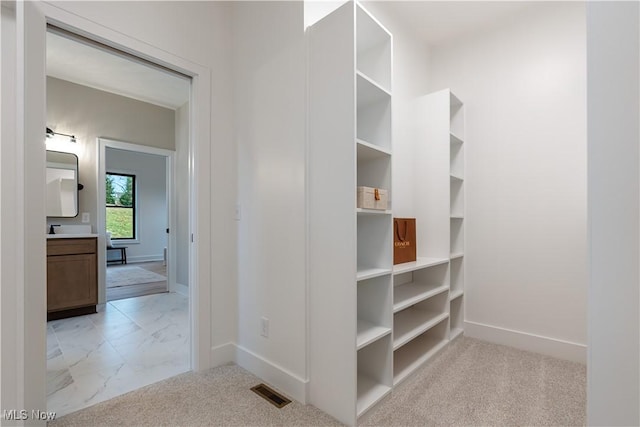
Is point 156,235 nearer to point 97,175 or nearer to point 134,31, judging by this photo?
point 97,175

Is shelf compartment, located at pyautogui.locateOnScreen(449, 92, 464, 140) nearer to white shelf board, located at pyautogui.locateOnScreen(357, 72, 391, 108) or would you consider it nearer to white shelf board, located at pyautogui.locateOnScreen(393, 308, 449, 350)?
white shelf board, located at pyautogui.locateOnScreen(357, 72, 391, 108)

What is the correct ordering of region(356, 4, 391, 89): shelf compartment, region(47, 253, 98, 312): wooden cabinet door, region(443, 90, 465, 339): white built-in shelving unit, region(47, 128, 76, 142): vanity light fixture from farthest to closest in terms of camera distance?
region(47, 128, 76, 142): vanity light fixture < region(47, 253, 98, 312): wooden cabinet door < region(443, 90, 465, 339): white built-in shelving unit < region(356, 4, 391, 89): shelf compartment

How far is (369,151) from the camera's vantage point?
1689 millimetres

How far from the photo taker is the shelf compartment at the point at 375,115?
1.75m

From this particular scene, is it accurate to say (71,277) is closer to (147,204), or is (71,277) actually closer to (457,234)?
(457,234)

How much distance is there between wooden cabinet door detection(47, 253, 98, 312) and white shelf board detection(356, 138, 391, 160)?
11.3ft

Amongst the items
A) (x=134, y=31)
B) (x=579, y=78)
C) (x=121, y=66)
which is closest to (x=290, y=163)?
(x=134, y=31)

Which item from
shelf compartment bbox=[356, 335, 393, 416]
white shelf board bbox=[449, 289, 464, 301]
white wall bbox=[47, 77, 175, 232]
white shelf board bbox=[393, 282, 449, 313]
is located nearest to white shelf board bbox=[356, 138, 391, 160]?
white shelf board bbox=[393, 282, 449, 313]

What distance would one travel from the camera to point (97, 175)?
12.6ft

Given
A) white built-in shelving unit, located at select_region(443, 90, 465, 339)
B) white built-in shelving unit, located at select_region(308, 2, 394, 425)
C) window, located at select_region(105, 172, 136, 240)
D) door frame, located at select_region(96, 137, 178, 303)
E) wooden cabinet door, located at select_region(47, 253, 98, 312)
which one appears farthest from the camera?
window, located at select_region(105, 172, 136, 240)

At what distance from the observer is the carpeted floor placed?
150cm


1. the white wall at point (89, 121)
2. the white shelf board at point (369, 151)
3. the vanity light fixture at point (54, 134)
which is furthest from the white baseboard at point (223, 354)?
the vanity light fixture at point (54, 134)

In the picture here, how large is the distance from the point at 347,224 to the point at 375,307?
59cm

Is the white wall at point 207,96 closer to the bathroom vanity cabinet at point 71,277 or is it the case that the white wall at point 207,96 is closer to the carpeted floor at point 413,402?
the carpeted floor at point 413,402
